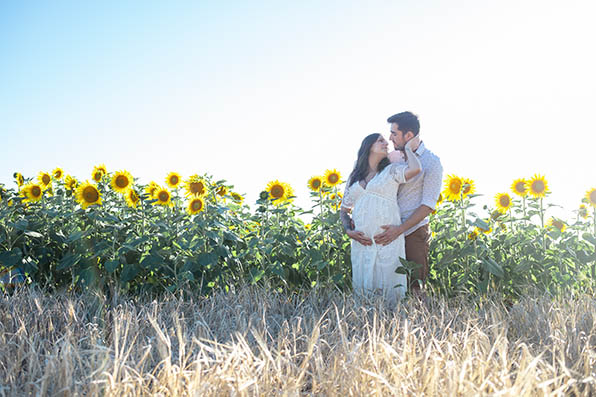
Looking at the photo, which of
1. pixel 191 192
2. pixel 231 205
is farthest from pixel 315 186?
pixel 191 192

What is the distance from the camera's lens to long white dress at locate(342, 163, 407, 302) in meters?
3.94

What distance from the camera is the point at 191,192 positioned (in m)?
4.54

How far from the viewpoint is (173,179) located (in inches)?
190

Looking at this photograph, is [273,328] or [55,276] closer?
[273,328]

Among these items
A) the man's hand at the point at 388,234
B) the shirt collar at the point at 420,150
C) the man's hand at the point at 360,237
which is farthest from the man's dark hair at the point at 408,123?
the man's hand at the point at 360,237

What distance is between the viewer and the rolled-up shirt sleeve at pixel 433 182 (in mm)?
3871

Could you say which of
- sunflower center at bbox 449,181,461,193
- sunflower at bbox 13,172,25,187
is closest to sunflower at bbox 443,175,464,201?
sunflower center at bbox 449,181,461,193

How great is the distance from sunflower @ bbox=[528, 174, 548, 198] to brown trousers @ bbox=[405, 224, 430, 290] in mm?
1461

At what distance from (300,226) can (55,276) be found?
2.48 meters

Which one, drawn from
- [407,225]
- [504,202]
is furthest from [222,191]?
[504,202]

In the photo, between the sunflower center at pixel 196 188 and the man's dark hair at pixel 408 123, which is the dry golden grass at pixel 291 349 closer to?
the sunflower center at pixel 196 188

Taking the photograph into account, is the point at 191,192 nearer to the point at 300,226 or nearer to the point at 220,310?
the point at 300,226

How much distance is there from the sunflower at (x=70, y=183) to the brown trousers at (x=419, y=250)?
11.5 ft

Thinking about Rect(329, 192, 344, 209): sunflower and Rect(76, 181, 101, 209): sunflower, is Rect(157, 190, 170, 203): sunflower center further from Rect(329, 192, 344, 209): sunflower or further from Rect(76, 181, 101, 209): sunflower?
Rect(329, 192, 344, 209): sunflower
